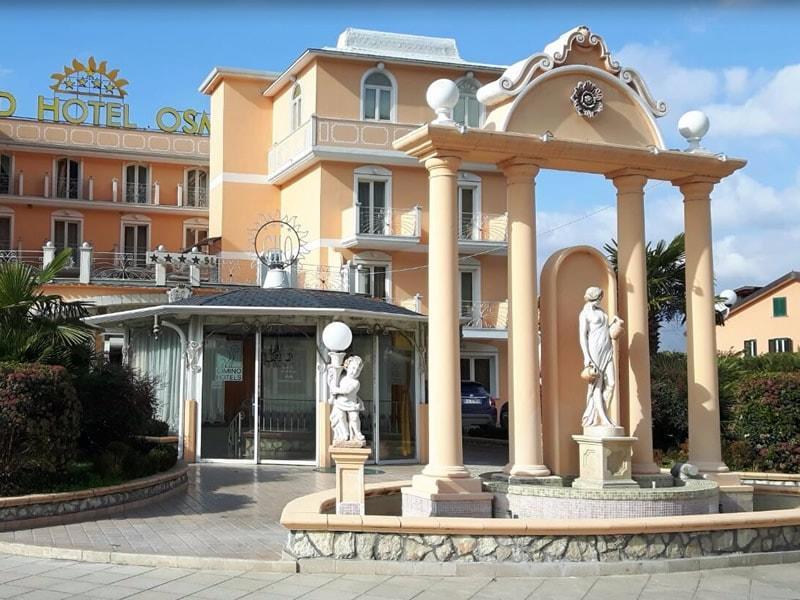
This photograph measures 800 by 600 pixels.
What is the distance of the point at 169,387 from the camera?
66.8 ft

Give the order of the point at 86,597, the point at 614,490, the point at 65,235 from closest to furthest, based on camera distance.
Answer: the point at 86,597 → the point at 614,490 → the point at 65,235

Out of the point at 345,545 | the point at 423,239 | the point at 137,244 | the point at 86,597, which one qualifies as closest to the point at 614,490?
the point at 345,545

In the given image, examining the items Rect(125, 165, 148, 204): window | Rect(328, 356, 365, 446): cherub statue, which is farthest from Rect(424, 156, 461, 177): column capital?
Rect(125, 165, 148, 204): window

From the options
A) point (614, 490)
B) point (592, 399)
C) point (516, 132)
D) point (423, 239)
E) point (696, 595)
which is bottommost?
point (696, 595)

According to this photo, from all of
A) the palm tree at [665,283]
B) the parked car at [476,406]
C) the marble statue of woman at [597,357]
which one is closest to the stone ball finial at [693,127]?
the marble statue of woman at [597,357]

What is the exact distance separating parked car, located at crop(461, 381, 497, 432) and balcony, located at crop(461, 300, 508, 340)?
2145 mm

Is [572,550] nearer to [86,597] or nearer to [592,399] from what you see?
[592,399]

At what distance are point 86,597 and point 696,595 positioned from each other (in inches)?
210

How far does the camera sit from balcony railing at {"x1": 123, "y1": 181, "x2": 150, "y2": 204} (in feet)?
142

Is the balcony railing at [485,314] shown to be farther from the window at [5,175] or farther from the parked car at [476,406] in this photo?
the window at [5,175]

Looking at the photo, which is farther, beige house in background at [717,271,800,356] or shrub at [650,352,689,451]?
beige house in background at [717,271,800,356]

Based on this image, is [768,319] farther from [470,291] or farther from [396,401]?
[396,401]

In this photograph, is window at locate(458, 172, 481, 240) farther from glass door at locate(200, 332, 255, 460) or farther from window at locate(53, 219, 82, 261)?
window at locate(53, 219, 82, 261)

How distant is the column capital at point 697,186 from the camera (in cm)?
1323
